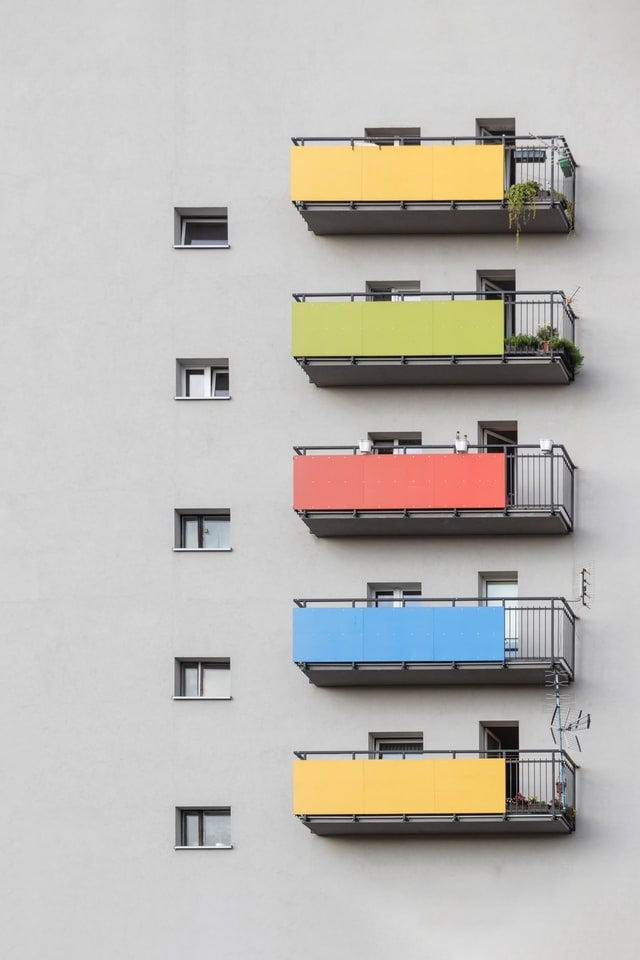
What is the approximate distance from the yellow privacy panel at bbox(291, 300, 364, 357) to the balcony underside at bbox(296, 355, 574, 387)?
19cm

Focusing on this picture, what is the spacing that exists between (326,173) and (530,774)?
12.3 metres

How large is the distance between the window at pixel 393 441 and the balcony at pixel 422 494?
1215mm

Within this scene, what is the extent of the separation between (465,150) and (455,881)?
14.1 metres

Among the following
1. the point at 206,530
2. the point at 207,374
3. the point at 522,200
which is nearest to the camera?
the point at 522,200

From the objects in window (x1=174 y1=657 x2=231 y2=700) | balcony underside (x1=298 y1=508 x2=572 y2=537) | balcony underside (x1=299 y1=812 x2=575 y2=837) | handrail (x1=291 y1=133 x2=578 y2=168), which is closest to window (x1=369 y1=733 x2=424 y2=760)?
balcony underside (x1=299 y1=812 x2=575 y2=837)

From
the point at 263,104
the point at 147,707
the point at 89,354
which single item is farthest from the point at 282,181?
the point at 147,707

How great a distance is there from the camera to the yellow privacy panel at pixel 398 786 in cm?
5247

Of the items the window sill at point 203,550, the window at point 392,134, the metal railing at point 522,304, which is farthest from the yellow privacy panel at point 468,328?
the window sill at point 203,550

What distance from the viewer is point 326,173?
5500cm

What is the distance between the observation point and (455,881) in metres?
53.5

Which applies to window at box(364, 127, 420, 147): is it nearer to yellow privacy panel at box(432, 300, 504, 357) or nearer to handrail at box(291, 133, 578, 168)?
handrail at box(291, 133, 578, 168)

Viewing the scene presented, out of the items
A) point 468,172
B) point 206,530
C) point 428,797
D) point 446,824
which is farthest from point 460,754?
point 468,172

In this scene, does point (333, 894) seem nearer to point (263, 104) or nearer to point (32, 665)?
point (32, 665)

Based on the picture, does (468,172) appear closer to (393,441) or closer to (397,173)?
(397,173)
